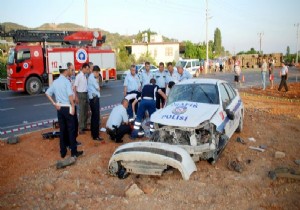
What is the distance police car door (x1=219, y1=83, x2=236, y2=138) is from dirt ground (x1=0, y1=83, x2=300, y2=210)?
497mm

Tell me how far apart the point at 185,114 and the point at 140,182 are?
1719mm

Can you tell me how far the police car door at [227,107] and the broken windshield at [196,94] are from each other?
225 mm

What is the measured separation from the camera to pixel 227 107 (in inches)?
300

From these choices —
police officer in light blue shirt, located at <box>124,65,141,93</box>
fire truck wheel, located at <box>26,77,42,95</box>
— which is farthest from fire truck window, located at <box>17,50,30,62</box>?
police officer in light blue shirt, located at <box>124,65,141,93</box>

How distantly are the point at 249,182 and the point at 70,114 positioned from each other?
13.0 ft

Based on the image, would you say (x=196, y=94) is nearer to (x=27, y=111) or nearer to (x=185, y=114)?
(x=185, y=114)

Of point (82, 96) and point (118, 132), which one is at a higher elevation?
point (82, 96)

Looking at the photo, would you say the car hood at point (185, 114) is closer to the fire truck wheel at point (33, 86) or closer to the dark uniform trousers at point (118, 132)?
the dark uniform trousers at point (118, 132)

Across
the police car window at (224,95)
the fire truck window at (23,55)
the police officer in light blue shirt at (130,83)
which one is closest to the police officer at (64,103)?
the police officer in light blue shirt at (130,83)

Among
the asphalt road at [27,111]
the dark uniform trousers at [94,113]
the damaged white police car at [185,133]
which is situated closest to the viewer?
the damaged white police car at [185,133]

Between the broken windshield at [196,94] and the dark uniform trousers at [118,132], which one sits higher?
the broken windshield at [196,94]

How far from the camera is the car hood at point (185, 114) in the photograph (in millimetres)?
6383

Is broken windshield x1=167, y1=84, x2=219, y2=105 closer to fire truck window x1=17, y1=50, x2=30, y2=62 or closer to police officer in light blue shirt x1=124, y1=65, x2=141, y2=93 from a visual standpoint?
police officer in light blue shirt x1=124, y1=65, x2=141, y2=93

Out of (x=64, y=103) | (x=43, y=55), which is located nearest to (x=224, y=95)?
(x=64, y=103)
